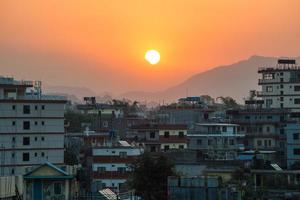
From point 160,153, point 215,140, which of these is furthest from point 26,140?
point 215,140

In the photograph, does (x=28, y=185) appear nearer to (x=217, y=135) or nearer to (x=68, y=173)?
(x=68, y=173)

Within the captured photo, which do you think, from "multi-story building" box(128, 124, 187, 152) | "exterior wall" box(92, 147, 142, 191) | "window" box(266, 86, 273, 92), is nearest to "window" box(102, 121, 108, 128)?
"window" box(266, 86, 273, 92)

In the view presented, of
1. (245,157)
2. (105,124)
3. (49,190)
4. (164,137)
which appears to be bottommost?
(49,190)

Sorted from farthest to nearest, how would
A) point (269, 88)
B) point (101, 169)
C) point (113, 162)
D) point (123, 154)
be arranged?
point (269, 88), point (123, 154), point (113, 162), point (101, 169)

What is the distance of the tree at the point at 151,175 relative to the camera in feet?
118

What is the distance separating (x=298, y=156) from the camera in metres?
50.8

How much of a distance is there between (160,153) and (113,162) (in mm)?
4015

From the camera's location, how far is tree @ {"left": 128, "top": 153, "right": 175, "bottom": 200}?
118 feet

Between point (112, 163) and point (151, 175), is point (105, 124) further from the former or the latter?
point (151, 175)

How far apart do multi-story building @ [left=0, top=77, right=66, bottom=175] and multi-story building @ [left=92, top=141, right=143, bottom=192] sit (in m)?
4.21

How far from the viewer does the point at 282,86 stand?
77.5 metres

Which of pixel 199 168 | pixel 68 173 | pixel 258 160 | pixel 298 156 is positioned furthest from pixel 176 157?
pixel 68 173

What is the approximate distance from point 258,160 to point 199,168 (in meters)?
3.41

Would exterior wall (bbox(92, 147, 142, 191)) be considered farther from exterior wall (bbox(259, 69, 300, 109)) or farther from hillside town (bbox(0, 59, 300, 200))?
exterior wall (bbox(259, 69, 300, 109))
